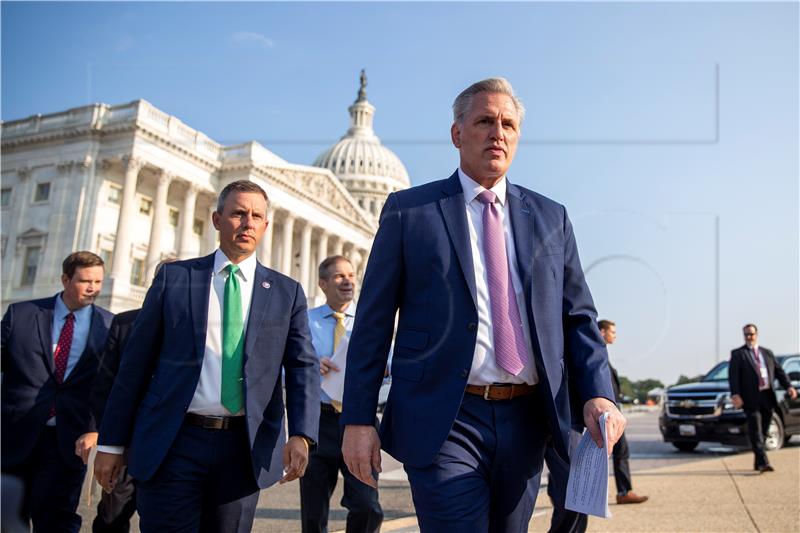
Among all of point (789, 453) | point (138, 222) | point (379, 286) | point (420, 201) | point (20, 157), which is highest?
point (20, 157)

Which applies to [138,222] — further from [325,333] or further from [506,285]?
[506,285]

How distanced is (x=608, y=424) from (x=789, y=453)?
11594 mm

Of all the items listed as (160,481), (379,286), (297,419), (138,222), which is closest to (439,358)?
(379,286)

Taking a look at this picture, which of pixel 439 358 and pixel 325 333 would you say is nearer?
pixel 439 358

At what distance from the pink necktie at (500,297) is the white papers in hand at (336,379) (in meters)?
2.69

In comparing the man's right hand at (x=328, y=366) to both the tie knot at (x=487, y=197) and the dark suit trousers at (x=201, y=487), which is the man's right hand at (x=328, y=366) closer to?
the dark suit trousers at (x=201, y=487)

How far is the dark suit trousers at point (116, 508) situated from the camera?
16.0 ft

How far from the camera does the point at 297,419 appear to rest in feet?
11.6

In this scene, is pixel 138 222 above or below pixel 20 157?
below

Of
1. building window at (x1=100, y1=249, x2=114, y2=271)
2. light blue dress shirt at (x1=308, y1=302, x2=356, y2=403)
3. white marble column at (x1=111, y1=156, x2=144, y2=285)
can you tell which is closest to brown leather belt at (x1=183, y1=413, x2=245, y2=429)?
light blue dress shirt at (x1=308, y1=302, x2=356, y2=403)

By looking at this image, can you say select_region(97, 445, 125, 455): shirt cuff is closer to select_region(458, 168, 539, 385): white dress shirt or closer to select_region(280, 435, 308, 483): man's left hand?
select_region(280, 435, 308, 483): man's left hand

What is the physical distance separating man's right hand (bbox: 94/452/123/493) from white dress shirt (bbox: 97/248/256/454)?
24mm

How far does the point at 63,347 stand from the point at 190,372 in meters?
2.26

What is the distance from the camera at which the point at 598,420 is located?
2.54m
